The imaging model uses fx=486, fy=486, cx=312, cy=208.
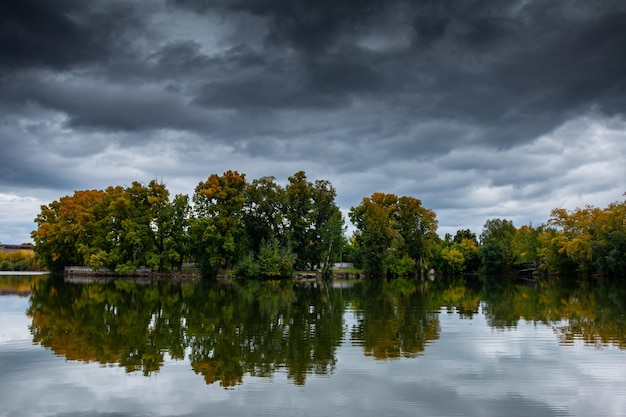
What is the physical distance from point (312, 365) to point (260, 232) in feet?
186

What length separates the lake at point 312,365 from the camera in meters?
8.20

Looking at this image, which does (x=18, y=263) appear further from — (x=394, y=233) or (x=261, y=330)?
(x=261, y=330)

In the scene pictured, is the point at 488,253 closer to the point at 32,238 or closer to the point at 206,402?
the point at 32,238

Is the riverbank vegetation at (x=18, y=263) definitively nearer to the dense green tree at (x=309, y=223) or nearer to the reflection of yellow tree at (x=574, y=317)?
the dense green tree at (x=309, y=223)

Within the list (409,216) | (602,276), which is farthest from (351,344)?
(409,216)

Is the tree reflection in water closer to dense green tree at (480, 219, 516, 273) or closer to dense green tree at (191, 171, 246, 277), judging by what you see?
dense green tree at (191, 171, 246, 277)

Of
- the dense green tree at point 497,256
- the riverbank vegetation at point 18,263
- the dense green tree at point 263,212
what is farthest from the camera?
the riverbank vegetation at point 18,263

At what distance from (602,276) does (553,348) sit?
55.0m

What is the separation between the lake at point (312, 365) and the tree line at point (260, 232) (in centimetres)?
4186

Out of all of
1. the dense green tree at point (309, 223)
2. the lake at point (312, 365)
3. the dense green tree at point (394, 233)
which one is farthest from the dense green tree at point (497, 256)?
the lake at point (312, 365)

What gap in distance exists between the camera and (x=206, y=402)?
328 inches

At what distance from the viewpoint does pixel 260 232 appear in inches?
2640

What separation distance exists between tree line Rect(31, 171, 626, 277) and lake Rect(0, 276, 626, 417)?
41.9m

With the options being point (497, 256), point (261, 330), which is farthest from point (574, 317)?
point (497, 256)
